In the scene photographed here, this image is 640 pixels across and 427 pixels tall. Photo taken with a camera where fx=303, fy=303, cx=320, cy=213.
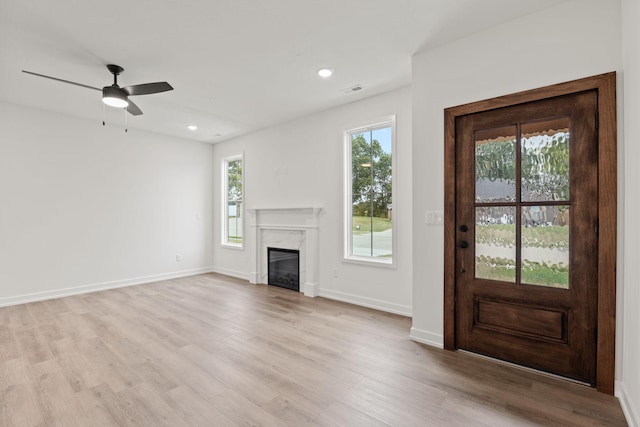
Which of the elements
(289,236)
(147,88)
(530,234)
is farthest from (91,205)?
(530,234)

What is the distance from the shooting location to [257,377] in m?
2.35

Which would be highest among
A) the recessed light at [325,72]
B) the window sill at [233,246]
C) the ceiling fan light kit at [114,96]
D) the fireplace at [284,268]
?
the recessed light at [325,72]

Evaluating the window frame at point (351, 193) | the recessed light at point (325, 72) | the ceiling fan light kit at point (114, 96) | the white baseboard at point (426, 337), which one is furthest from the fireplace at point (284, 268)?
the ceiling fan light kit at point (114, 96)

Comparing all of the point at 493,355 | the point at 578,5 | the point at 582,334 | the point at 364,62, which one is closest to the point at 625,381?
the point at 582,334

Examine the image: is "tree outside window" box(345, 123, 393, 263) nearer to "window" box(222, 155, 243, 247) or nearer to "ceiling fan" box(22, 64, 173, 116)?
"ceiling fan" box(22, 64, 173, 116)

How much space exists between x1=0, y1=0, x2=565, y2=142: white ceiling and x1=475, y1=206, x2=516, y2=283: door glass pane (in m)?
1.60

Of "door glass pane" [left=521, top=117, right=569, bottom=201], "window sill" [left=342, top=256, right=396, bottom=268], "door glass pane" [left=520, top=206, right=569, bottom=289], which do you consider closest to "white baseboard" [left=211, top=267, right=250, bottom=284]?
"window sill" [left=342, top=256, right=396, bottom=268]

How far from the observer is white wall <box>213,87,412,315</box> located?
3.80 m

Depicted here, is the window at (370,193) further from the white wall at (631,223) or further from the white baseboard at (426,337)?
the white wall at (631,223)

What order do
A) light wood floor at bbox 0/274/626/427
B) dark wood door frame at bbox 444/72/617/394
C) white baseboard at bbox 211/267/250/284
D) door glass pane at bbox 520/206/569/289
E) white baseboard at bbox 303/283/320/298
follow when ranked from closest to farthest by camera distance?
light wood floor at bbox 0/274/626/427, dark wood door frame at bbox 444/72/617/394, door glass pane at bbox 520/206/569/289, white baseboard at bbox 303/283/320/298, white baseboard at bbox 211/267/250/284

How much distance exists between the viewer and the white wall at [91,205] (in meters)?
4.38

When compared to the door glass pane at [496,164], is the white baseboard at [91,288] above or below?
below

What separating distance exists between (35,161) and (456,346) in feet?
20.0

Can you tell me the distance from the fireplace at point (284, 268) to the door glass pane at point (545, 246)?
334 cm
